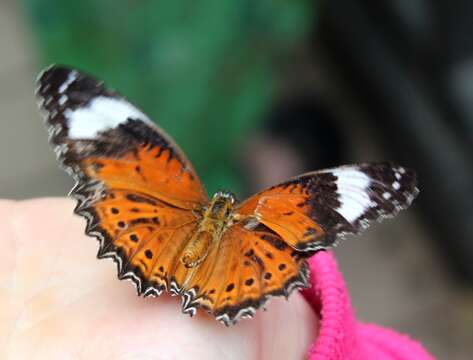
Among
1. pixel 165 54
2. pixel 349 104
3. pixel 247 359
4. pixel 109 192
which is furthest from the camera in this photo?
pixel 349 104

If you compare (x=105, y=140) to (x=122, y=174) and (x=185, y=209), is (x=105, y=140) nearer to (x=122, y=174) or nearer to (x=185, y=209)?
(x=122, y=174)

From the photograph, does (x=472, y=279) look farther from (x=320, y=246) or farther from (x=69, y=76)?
(x=69, y=76)

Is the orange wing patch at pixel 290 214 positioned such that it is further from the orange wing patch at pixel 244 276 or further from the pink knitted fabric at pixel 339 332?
the pink knitted fabric at pixel 339 332

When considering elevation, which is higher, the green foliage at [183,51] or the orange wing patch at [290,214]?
the green foliage at [183,51]

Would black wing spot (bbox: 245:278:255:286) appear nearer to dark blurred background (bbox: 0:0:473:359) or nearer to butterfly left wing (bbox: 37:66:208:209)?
butterfly left wing (bbox: 37:66:208:209)

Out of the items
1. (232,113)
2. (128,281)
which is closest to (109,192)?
(128,281)

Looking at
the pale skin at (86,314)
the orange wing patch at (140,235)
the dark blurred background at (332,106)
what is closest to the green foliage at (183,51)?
the dark blurred background at (332,106)

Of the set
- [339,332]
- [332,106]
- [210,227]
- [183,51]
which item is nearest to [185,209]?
[210,227]
